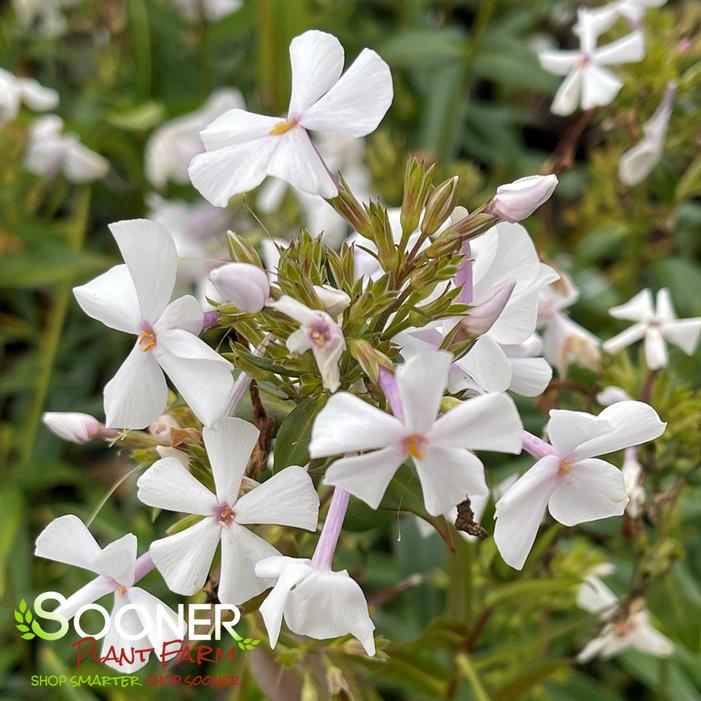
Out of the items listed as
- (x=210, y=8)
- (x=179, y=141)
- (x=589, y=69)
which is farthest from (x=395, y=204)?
(x=210, y=8)

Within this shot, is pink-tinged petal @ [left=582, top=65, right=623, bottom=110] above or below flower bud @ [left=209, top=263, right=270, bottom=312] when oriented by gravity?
below

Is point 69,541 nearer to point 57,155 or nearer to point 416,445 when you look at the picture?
point 416,445

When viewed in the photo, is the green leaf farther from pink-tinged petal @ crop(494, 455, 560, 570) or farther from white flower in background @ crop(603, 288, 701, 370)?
white flower in background @ crop(603, 288, 701, 370)

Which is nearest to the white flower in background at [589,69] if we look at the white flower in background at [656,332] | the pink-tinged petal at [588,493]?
the white flower in background at [656,332]

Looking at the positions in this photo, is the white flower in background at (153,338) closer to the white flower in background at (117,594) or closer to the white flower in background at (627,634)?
the white flower in background at (117,594)

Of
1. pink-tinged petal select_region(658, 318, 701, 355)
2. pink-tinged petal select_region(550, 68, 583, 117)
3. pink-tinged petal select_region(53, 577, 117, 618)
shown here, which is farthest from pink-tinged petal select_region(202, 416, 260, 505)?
pink-tinged petal select_region(550, 68, 583, 117)

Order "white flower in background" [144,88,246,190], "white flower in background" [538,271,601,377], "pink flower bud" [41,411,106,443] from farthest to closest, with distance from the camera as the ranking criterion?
"white flower in background" [144,88,246,190] → "white flower in background" [538,271,601,377] → "pink flower bud" [41,411,106,443]
